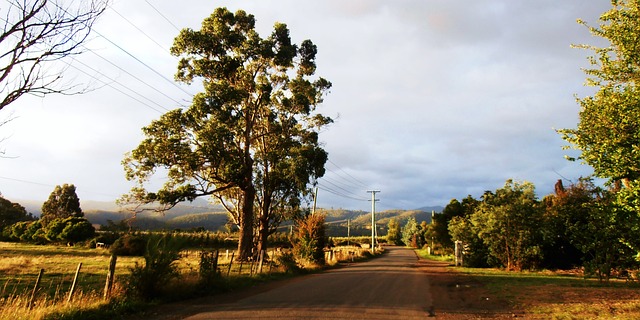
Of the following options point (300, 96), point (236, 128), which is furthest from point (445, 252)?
point (236, 128)

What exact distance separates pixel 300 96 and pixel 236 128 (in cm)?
612

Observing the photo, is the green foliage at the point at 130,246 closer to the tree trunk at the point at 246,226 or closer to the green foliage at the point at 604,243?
the tree trunk at the point at 246,226

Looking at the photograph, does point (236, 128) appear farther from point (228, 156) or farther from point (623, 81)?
point (623, 81)

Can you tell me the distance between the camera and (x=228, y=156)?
25.8 m

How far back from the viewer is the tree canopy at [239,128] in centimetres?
2512

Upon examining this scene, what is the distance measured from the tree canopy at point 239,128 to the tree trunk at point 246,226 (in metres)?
0.07

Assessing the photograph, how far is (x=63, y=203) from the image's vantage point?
7769cm

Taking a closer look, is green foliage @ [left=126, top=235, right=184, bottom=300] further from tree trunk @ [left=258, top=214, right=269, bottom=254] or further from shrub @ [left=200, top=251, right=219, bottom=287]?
tree trunk @ [left=258, top=214, right=269, bottom=254]

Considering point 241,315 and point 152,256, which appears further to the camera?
point 152,256

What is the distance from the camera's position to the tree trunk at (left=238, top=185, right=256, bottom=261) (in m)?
27.3

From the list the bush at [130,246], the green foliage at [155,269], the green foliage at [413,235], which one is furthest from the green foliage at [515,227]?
the green foliage at [413,235]

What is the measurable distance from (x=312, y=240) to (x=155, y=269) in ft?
58.8

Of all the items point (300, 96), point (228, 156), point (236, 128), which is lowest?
point (228, 156)

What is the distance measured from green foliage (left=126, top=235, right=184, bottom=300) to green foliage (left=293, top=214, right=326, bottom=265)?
17.0m
